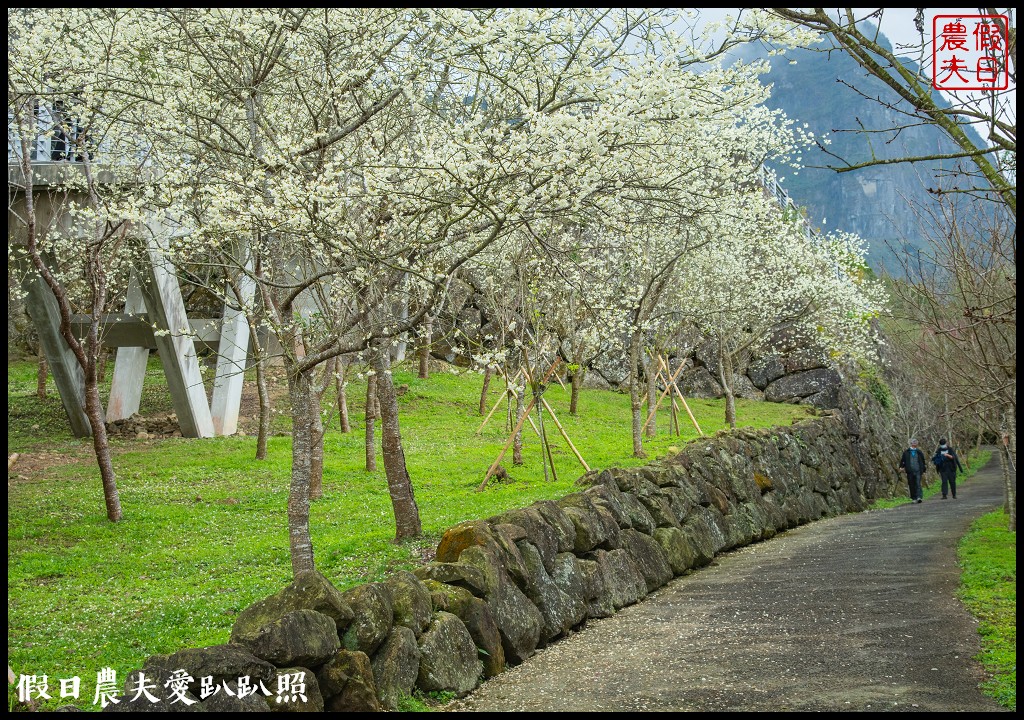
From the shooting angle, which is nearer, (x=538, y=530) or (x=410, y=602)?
(x=410, y=602)

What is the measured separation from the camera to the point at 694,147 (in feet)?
38.2

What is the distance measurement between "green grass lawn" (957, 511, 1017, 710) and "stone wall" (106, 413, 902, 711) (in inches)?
151

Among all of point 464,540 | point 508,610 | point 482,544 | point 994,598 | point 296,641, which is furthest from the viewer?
point 994,598

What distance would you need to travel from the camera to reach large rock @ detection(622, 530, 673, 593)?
11.4 metres

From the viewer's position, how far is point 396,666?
21.7 feet

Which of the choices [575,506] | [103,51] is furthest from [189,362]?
[575,506]

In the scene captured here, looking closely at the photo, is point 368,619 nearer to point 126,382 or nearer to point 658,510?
point 658,510

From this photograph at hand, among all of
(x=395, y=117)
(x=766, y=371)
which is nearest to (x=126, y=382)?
(x=395, y=117)

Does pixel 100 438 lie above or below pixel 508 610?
above

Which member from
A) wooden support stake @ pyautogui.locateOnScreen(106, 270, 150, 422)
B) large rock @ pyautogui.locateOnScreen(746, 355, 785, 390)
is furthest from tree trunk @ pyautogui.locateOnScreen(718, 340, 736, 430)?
wooden support stake @ pyautogui.locateOnScreen(106, 270, 150, 422)

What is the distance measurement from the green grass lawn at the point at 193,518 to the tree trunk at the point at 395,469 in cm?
32

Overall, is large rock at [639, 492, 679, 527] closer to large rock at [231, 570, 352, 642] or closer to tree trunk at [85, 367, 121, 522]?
large rock at [231, 570, 352, 642]

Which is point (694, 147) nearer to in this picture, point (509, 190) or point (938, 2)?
point (509, 190)

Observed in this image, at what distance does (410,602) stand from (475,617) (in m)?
0.88
